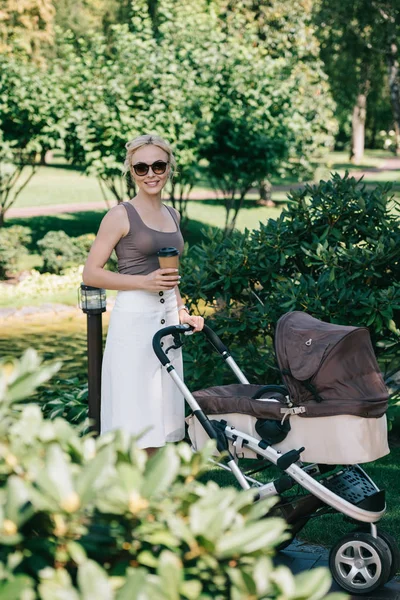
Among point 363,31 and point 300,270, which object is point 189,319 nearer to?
point 300,270

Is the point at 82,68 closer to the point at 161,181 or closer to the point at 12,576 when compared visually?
the point at 161,181

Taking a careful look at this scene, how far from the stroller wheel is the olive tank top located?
4.91 ft

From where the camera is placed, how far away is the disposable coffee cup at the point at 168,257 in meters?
3.96

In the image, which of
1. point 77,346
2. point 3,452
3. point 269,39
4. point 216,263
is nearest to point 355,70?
point 269,39

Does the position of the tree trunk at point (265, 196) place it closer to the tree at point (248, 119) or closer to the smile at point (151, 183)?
the tree at point (248, 119)

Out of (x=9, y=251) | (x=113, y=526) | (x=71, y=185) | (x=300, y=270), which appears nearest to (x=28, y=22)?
(x=71, y=185)

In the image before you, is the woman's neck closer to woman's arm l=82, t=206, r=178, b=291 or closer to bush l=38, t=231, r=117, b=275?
woman's arm l=82, t=206, r=178, b=291

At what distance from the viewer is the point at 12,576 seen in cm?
166

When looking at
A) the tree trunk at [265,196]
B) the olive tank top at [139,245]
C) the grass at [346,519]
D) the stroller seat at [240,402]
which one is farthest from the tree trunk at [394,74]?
the stroller seat at [240,402]

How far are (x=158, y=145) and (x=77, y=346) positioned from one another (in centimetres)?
726

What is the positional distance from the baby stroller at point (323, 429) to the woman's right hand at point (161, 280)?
19 centimetres

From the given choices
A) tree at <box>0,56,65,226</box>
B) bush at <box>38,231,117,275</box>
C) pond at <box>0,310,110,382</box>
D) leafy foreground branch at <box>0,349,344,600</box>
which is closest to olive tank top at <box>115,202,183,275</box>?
leafy foreground branch at <box>0,349,344,600</box>

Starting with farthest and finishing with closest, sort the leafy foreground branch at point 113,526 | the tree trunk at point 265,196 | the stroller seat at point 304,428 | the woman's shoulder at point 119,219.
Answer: the tree trunk at point 265,196
the woman's shoulder at point 119,219
the stroller seat at point 304,428
the leafy foreground branch at point 113,526

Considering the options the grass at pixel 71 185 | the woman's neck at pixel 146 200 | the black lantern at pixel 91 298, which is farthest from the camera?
the grass at pixel 71 185
